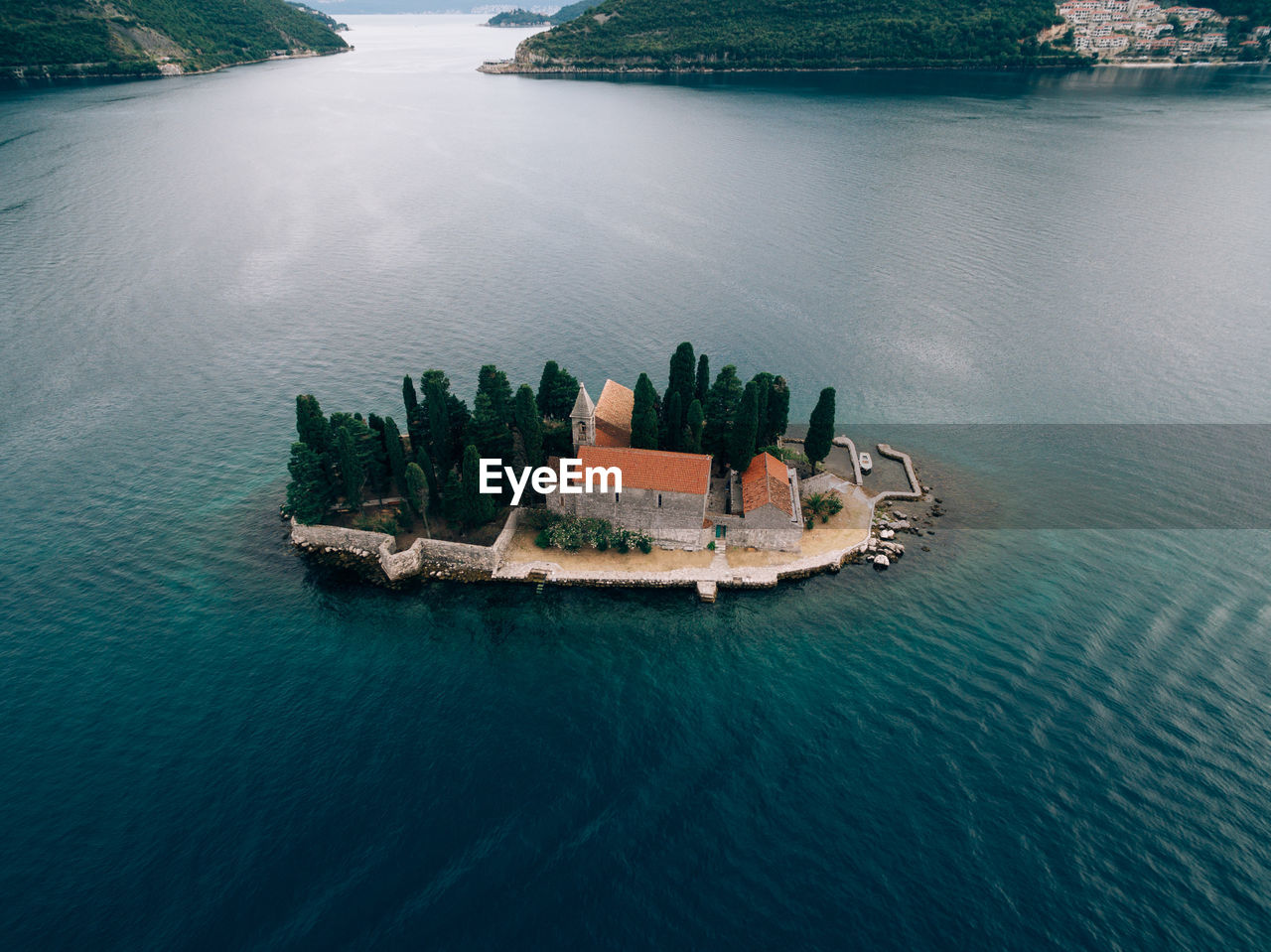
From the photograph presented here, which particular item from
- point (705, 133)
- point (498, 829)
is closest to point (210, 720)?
point (498, 829)

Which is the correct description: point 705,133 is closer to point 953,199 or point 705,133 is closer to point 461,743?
point 953,199

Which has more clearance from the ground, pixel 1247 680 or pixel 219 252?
pixel 219 252

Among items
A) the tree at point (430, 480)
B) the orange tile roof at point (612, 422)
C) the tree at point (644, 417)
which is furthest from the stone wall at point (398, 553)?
the tree at point (644, 417)

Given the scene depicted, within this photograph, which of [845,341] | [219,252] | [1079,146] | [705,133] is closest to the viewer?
[845,341]

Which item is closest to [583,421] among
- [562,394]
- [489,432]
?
[489,432]

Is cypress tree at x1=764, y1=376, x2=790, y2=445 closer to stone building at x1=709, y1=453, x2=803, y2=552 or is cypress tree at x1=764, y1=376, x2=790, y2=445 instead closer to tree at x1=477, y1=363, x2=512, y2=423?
stone building at x1=709, y1=453, x2=803, y2=552

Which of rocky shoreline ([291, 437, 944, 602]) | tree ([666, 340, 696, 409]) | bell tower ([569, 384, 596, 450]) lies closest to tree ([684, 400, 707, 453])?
tree ([666, 340, 696, 409])

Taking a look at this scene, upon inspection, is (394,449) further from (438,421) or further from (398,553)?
(398,553)
